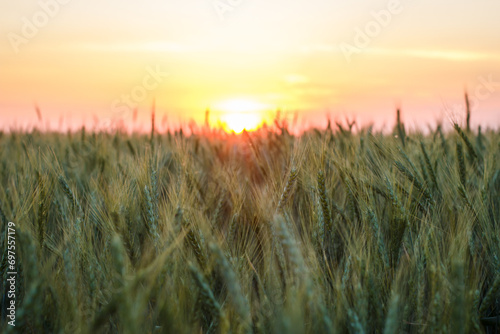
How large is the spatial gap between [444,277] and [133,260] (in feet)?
2.97

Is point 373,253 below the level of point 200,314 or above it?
above

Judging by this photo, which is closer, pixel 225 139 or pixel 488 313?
pixel 488 313

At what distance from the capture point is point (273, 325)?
0.97 metres

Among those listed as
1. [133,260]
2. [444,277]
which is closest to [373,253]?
[444,277]

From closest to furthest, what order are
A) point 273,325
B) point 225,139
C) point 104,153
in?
point 273,325, point 104,153, point 225,139

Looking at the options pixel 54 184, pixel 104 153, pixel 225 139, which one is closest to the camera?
pixel 54 184

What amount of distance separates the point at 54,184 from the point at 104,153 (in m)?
0.65

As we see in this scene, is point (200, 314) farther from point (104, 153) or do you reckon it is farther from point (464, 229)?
point (104, 153)

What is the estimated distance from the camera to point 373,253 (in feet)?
4.00

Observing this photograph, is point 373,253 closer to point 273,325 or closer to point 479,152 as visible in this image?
point 273,325

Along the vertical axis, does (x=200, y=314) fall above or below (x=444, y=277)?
below

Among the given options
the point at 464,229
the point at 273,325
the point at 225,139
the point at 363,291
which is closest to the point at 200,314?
the point at 273,325

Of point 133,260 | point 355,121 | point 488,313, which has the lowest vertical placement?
point 488,313

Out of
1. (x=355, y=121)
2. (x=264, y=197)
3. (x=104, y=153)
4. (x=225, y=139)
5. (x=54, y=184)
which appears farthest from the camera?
(x=225, y=139)
